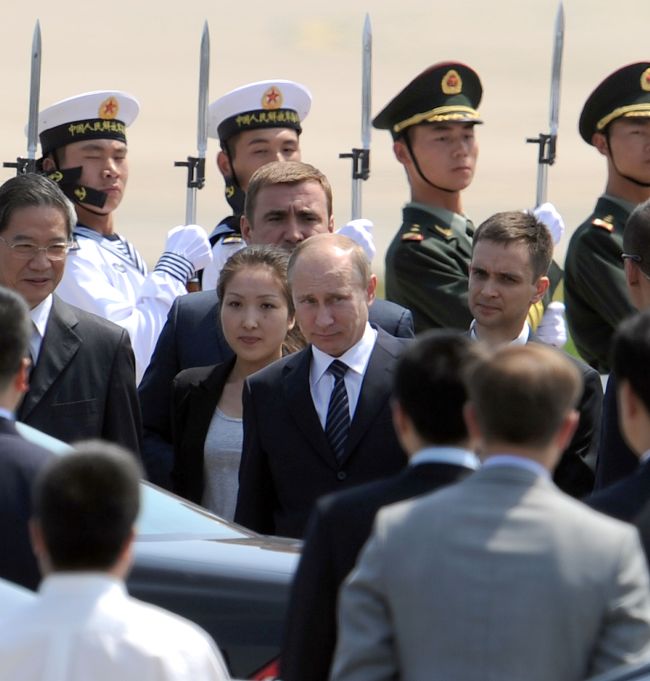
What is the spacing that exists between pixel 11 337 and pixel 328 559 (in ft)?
2.88

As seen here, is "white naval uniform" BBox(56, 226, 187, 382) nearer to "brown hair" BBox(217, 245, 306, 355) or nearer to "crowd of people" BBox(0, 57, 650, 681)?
"crowd of people" BBox(0, 57, 650, 681)

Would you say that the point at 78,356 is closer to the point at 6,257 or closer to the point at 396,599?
the point at 6,257

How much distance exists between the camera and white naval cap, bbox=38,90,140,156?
7.71 metres

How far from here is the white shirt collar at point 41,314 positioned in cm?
544

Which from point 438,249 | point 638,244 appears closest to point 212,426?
point 638,244

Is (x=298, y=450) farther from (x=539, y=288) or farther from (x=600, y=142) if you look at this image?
(x=600, y=142)

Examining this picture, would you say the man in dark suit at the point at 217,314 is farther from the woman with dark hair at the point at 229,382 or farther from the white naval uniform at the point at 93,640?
the white naval uniform at the point at 93,640

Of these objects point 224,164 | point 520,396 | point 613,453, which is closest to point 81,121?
point 224,164

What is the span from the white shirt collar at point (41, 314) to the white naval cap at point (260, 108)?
2.61 m

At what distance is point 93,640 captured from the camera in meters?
2.67

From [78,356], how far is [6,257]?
415 mm

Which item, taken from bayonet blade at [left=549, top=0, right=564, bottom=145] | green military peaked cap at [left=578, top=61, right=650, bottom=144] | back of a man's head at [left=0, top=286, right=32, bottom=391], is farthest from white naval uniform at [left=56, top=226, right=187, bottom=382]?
bayonet blade at [left=549, top=0, right=564, bottom=145]

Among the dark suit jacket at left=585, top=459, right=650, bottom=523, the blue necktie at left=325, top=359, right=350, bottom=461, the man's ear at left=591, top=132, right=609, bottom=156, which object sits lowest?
the blue necktie at left=325, top=359, right=350, bottom=461

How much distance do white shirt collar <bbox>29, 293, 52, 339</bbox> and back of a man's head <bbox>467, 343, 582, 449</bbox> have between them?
2661mm
